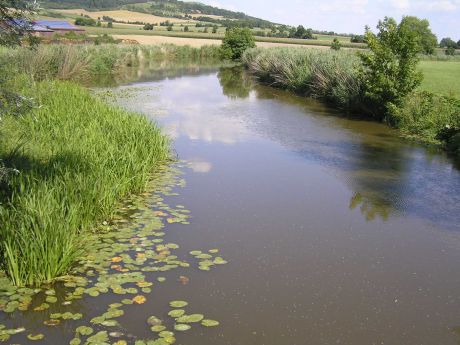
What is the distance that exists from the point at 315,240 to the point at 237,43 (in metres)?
37.9

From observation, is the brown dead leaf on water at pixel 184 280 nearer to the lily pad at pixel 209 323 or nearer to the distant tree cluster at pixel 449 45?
the lily pad at pixel 209 323

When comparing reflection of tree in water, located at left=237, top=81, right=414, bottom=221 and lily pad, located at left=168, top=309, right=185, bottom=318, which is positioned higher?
reflection of tree in water, located at left=237, top=81, right=414, bottom=221

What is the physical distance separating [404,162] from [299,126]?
15.2 ft

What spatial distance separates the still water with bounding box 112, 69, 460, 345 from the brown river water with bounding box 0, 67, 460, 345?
0.02 meters

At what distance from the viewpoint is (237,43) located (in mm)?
42969

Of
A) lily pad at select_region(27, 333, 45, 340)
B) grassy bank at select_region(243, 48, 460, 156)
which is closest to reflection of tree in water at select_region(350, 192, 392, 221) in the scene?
→ grassy bank at select_region(243, 48, 460, 156)

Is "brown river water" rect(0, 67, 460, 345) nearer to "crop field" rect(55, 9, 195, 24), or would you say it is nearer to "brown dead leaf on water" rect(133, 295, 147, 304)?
"brown dead leaf on water" rect(133, 295, 147, 304)

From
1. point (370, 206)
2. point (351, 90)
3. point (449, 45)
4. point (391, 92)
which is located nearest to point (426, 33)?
point (449, 45)

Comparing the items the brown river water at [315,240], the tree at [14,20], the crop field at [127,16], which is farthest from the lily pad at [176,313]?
the crop field at [127,16]

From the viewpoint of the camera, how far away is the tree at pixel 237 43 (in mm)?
42719

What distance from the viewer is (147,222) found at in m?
7.21

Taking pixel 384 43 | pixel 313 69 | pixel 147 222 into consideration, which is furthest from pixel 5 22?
pixel 313 69

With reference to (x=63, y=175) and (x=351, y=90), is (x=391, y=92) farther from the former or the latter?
(x=63, y=175)

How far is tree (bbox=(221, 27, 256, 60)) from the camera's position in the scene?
4272 cm
